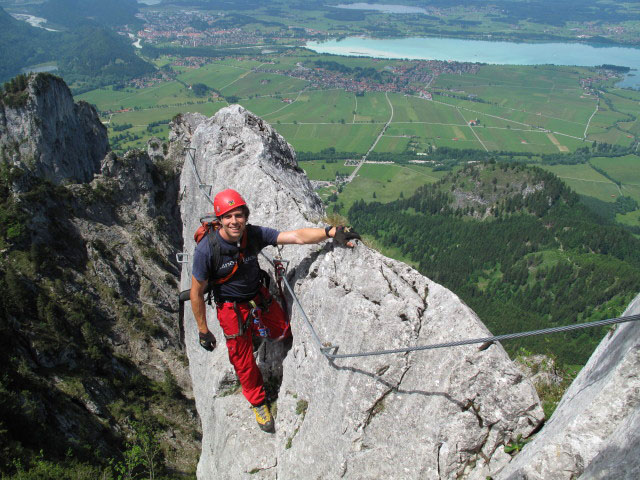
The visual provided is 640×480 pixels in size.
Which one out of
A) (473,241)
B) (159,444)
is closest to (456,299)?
(159,444)

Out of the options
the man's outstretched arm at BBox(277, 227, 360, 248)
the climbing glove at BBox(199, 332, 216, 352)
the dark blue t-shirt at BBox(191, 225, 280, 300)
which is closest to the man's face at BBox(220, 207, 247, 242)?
the dark blue t-shirt at BBox(191, 225, 280, 300)

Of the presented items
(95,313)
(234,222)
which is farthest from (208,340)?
(95,313)

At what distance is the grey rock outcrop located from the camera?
58.0m

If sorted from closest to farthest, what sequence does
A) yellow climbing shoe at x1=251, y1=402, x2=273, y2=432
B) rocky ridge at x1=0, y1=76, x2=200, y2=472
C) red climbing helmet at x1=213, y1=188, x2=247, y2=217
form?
red climbing helmet at x1=213, y1=188, x2=247, y2=217, yellow climbing shoe at x1=251, y1=402, x2=273, y2=432, rocky ridge at x1=0, y1=76, x2=200, y2=472

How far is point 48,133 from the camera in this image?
194 ft

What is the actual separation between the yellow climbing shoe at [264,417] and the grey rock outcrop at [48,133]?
55.5m

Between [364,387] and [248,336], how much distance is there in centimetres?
335

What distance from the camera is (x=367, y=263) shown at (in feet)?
30.8

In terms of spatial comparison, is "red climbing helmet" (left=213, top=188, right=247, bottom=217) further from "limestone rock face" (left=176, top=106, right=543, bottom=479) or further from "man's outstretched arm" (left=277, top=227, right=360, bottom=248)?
"limestone rock face" (left=176, top=106, right=543, bottom=479)

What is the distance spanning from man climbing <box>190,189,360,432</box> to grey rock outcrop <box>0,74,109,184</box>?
55.3 m

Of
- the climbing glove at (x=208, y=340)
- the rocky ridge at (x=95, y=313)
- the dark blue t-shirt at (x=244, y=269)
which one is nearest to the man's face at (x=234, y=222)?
the dark blue t-shirt at (x=244, y=269)

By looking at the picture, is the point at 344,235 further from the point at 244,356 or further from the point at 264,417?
the point at 264,417

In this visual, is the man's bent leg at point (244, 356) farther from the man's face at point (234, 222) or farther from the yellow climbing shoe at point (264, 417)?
the man's face at point (234, 222)

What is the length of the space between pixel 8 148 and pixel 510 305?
12040 centimetres
